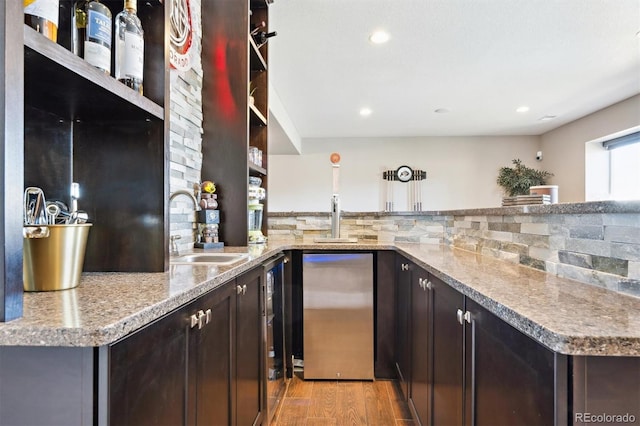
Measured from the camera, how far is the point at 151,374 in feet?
2.48

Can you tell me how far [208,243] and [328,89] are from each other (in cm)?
305

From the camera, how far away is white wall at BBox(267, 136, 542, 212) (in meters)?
6.93

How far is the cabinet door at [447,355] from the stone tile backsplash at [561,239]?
0.38 metres

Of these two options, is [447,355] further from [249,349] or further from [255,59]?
[255,59]

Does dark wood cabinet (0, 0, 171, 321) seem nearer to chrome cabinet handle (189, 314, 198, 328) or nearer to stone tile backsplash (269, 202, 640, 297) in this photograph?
chrome cabinet handle (189, 314, 198, 328)

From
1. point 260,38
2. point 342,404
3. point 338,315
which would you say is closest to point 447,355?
point 342,404

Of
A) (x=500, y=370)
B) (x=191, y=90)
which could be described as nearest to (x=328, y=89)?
(x=191, y=90)

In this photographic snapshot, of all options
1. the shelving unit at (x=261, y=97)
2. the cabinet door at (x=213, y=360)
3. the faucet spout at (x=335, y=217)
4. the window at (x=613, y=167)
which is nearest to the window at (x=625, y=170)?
the window at (x=613, y=167)

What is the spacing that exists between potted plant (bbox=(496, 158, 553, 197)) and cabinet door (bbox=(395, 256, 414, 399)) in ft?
17.2

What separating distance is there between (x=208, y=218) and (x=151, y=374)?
1459 mm

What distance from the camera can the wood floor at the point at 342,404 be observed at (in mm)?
2074

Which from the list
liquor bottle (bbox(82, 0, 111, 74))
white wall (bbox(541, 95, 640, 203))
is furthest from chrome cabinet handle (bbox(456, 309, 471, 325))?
white wall (bbox(541, 95, 640, 203))

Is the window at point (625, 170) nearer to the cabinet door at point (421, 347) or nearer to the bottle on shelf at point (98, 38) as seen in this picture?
the cabinet door at point (421, 347)

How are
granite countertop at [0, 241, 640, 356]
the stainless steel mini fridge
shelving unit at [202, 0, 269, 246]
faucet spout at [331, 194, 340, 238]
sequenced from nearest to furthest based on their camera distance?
granite countertop at [0, 241, 640, 356], shelving unit at [202, 0, 269, 246], the stainless steel mini fridge, faucet spout at [331, 194, 340, 238]
